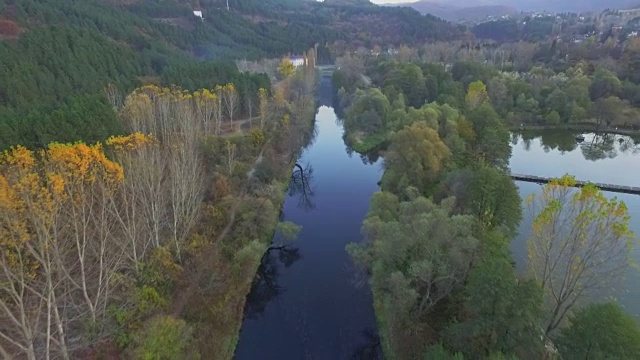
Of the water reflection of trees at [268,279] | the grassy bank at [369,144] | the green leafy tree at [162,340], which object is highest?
the green leafy tree at [162,340]

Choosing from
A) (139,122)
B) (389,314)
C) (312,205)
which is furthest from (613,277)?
(139,122)

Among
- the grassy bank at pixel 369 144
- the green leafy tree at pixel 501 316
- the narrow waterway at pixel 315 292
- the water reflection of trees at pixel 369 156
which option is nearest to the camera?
the green leafy tree at pixel 501 316

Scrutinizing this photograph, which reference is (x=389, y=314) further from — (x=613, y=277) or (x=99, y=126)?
(x=99, y=126)

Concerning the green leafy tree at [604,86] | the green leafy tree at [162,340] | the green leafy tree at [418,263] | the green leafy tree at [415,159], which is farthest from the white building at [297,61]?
the green leafy tree at [162,340]

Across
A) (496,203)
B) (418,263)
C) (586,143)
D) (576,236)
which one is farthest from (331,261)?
(586,143)

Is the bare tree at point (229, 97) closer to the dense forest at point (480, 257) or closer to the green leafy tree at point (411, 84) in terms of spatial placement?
the dense forest at point (480, 257)

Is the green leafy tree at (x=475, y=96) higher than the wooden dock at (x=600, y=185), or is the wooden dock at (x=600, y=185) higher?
the green leafy tree at (x=475, y=96)

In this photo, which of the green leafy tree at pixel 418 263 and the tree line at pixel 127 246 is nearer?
the tree line at pixel 127 246
